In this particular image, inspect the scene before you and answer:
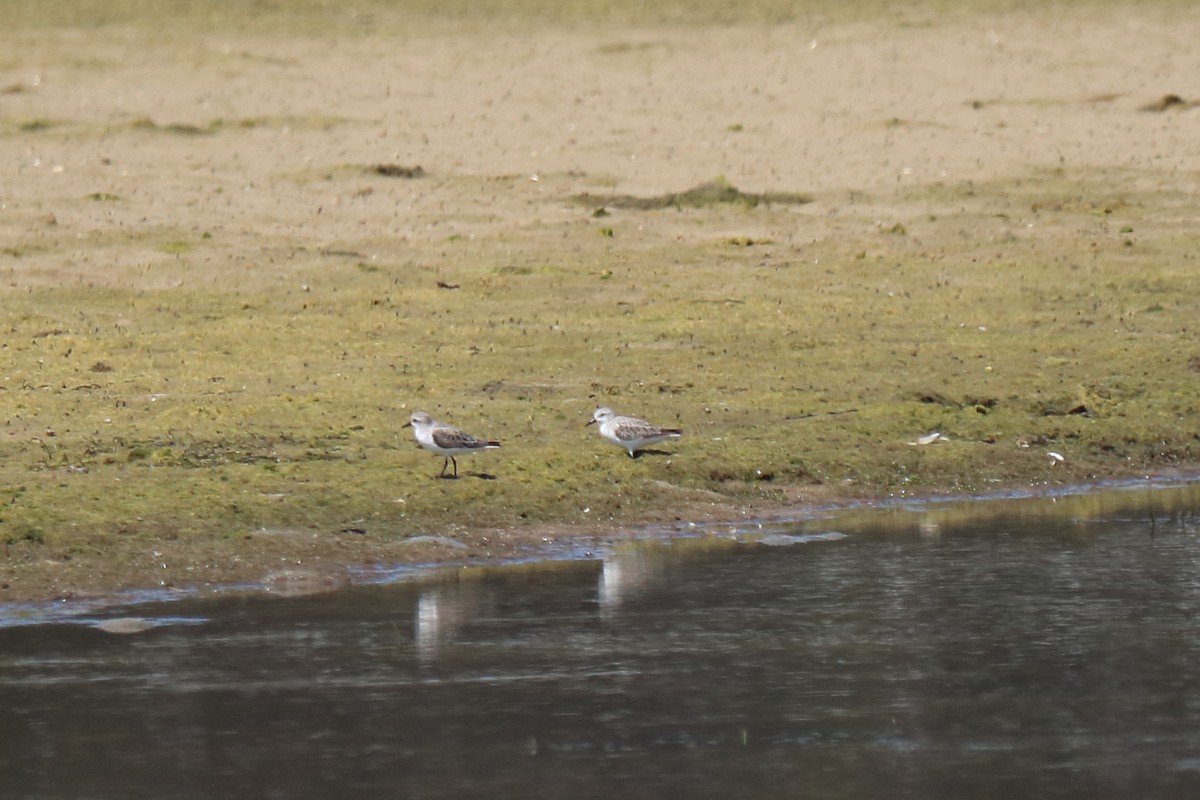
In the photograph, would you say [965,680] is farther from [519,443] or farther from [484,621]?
[519,443]

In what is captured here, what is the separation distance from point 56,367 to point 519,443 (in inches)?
139

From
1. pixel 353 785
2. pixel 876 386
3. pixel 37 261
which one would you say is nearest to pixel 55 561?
pixel 353 785

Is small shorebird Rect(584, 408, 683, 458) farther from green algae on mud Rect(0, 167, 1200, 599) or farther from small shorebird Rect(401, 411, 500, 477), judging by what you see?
small shorebird Rect(401, 411, 500, 477)

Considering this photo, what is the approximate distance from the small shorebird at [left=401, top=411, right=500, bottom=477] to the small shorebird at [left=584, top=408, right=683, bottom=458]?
61cm

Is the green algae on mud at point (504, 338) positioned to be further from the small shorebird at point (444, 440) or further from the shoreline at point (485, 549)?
the small shorebird at point (444, 440)

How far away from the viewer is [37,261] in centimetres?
1702

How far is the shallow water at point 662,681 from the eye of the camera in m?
6.75

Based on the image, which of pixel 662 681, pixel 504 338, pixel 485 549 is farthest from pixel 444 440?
pixel 504 338

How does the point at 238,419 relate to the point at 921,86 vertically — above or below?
below

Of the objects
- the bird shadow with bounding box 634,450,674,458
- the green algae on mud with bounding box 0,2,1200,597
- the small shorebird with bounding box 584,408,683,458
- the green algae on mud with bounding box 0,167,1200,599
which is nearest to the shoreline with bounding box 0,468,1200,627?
the green algae on mud with bounding box 0,2,1200,597

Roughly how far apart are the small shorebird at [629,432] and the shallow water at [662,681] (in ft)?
3.73

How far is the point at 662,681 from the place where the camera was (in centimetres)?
786

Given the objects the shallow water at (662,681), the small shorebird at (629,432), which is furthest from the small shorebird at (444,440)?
the shallow water at (662,681)

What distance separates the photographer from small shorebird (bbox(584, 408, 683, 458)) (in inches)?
451
